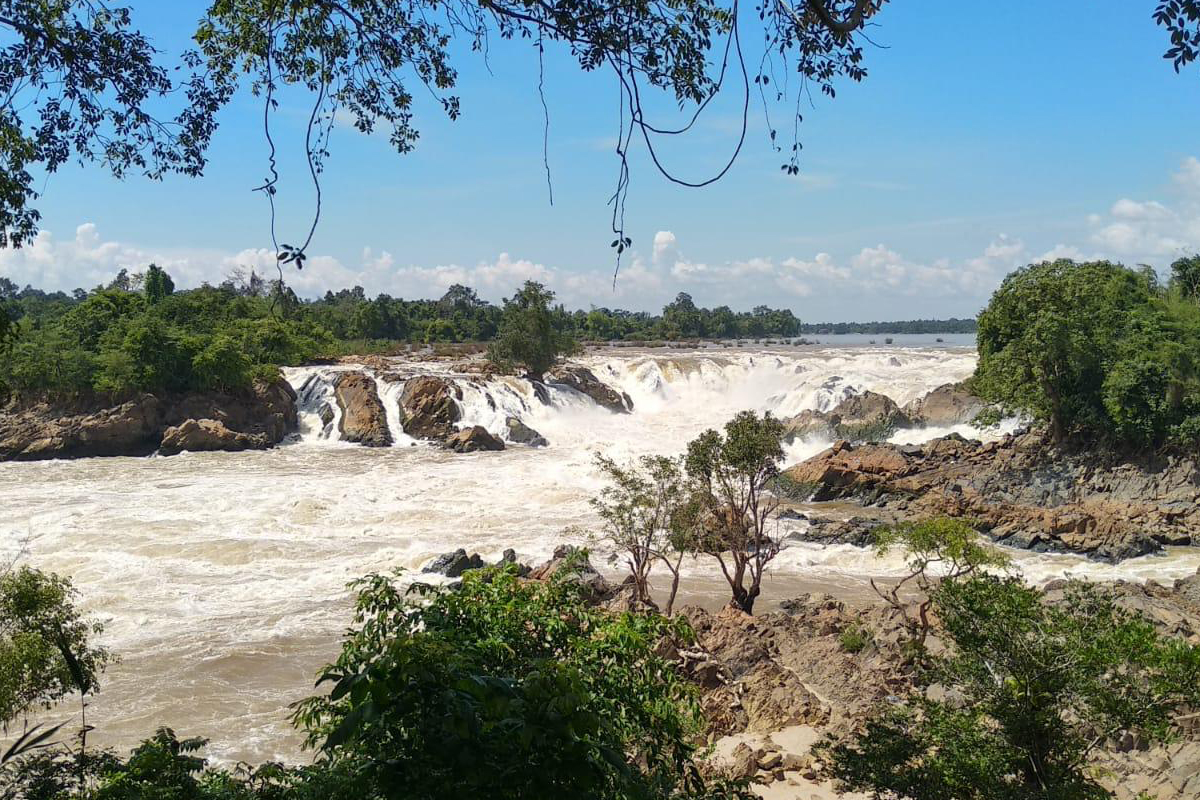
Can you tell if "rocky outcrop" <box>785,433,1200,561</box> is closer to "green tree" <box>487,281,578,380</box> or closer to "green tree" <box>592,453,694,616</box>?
"green tree" <box>592,453,694,616</box>

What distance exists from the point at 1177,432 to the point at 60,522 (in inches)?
1001

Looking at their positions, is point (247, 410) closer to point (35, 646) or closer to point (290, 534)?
point (290, 534)

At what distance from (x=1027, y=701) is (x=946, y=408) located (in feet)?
79.1

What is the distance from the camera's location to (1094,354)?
2092 centimetres

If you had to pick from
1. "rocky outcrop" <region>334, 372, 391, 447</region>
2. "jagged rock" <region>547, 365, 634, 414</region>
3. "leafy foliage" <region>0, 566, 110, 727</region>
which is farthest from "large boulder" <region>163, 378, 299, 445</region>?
"leafy foliage" <region>0, 566, 110, 727</region>

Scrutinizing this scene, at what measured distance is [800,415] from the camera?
2894cm

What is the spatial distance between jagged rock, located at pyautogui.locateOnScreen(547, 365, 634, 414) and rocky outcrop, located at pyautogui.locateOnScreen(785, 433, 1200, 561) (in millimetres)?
12542

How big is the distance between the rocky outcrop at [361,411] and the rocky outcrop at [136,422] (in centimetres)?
202

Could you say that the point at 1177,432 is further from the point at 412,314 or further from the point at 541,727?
the point at 412,314

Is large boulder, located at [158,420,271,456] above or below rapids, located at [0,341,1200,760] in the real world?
above

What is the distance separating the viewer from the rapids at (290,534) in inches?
401

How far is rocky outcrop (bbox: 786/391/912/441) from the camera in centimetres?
2728

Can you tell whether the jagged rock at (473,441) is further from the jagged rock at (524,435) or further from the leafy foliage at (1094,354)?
the leafy foliage at (1094,354)

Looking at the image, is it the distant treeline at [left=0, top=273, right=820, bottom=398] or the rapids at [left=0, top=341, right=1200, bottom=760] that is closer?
the rapids at [left=0, top=341, right=1200, bottom=760]
